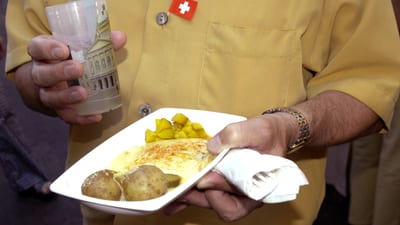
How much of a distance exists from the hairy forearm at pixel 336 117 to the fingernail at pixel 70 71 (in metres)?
0.41

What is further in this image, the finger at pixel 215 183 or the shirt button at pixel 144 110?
the shirt button at pixel 144 110

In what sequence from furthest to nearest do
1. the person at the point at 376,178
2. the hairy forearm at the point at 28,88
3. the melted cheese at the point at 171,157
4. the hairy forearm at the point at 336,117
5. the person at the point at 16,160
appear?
1. the person at the point at 16,160
2. the person at the point at 376,178
3. the hairy forearm at the point at 28,88
4. the hairy forearm at the point at 336,117
5. the melted cheese at the point at 171,157

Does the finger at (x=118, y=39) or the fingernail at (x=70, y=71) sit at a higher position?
the finger at (x=118, y=39)

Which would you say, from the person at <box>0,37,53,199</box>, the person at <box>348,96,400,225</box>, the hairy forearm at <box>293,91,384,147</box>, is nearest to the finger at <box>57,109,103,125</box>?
the hairy forearm at <box>293,91,384,147</box>

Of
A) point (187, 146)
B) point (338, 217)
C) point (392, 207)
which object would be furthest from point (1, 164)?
point (187, 146)

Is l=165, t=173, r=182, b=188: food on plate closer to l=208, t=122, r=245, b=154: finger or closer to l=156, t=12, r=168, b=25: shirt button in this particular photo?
l=208, t=122, r=245, b=154: finger

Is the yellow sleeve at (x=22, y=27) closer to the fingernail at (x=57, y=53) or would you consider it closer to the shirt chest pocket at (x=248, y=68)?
the fingernail at (x=57, y=53)

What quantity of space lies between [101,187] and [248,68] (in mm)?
393

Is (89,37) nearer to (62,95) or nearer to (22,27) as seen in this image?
(62,95)

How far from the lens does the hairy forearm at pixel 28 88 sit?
107 centimetres

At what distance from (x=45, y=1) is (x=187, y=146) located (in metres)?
0.48

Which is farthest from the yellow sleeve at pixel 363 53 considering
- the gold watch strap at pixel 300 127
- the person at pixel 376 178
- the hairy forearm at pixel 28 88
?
the person at pixel 376 178

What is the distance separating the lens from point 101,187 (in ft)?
2.44

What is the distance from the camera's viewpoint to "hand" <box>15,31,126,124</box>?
855 millimetres
